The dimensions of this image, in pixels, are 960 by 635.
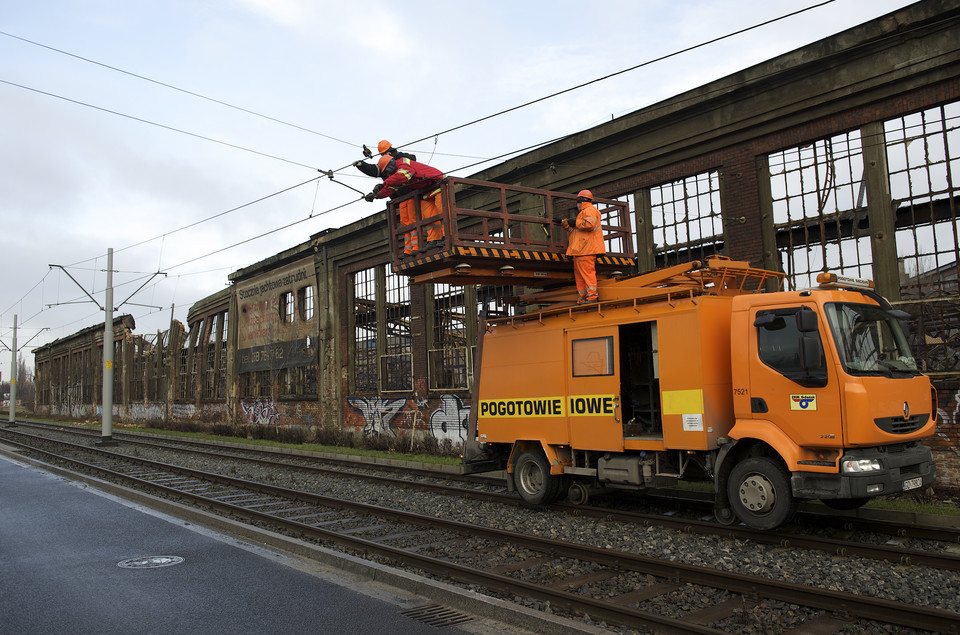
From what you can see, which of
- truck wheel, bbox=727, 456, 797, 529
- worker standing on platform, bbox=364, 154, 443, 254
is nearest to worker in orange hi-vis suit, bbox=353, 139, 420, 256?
worker standing on platform, bbox=364, 154, 443, 254

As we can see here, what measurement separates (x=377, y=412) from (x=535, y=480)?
13012 millimetres

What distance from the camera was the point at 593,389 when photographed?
938cm

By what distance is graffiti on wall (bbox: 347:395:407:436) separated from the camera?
21.9 meters

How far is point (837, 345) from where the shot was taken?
7.25 metres

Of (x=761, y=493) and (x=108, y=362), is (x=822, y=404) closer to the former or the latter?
(x=761, y=493)

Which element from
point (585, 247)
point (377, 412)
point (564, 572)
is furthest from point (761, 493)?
point (377, 412)

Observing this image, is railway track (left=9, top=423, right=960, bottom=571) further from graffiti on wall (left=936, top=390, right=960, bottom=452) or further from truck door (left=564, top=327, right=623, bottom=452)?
graffiti on wall (left=936, top=390, right=960, bottom=452)

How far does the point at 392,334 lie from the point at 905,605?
62.2 ft

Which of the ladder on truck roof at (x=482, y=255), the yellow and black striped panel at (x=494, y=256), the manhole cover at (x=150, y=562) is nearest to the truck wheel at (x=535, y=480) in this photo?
the ladder on truck roof at (x=482, y=255)

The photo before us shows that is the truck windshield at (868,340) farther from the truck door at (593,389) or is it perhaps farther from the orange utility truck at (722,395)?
the truck door at (593,389)

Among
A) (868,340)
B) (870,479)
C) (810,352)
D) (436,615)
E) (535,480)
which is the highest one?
(868,340)

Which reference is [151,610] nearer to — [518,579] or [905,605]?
[518,579]

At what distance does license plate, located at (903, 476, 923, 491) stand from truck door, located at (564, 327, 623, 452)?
3.23 metres

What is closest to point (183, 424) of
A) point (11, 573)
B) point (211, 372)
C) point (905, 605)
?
point (211, 372)
